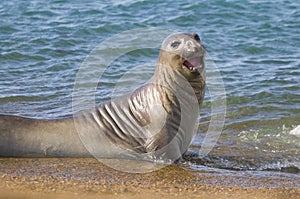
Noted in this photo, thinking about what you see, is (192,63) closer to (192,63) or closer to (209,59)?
(192,63)

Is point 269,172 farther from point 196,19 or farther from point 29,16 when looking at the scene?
point 29,16

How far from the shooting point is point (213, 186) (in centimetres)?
579

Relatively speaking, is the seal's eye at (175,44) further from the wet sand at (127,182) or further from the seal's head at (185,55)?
the wet sand at (127,182)

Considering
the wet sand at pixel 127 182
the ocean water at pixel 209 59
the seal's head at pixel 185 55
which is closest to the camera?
the wet sand at pixel 127 182

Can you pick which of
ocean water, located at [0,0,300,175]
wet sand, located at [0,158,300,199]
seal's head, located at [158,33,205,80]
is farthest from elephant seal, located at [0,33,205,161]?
ocean water, located at [0,0,300,175]

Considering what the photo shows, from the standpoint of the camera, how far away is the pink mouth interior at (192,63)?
6.88m

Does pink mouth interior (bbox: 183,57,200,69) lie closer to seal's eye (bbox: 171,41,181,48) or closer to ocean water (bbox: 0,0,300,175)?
seal's eye (bbox: 171,41,181,48)

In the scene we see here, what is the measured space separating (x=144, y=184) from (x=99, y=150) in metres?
1.31

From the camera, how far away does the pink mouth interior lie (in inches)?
271

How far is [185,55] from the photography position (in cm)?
685

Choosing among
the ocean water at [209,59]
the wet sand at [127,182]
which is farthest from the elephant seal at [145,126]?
the ocean water at [209,59]

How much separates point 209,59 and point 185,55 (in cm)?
603

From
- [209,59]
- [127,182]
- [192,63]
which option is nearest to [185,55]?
[192,63]

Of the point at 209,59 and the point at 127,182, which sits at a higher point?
the point at 127,182
